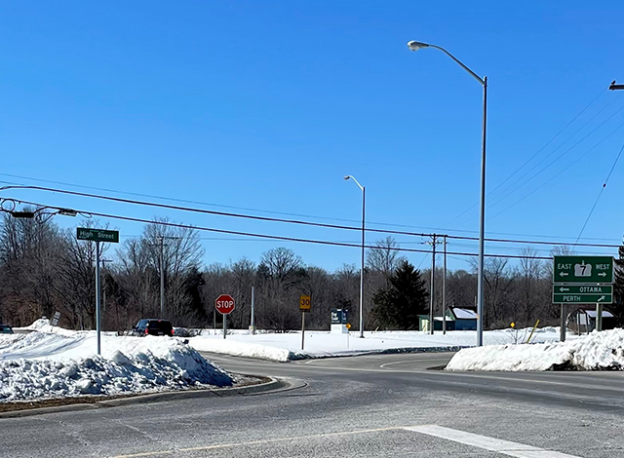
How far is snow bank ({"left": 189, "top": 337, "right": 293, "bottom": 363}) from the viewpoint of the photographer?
34031 mm

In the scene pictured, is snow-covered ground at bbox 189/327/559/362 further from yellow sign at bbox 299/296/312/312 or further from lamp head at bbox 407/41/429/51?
lamp head at bbox 407/41/429/51

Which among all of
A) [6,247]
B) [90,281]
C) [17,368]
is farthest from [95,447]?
[6,247]

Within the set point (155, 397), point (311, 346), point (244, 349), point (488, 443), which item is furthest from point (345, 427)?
point (311, 346)

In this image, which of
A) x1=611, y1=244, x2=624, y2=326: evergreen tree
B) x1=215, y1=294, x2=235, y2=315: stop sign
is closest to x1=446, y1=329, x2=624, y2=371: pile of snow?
x1=215, y1=294, x2=235, y2=315: stop sign

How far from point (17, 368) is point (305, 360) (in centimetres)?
2276

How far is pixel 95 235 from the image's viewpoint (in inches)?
573

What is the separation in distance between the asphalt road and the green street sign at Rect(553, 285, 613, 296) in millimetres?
15211

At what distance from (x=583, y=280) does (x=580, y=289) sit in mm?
386

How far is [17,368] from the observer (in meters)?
12.1

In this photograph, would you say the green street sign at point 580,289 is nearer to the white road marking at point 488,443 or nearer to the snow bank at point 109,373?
the snow bank at point 109,373

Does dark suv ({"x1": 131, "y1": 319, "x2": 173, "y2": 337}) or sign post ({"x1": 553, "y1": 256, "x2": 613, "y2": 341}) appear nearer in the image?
sign post ({"x1": 553, "y1": 256, "x2": 613, "y2": 341})

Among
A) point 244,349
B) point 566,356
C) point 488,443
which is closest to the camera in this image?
point 488,443

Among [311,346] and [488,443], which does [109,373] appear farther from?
[311,346]

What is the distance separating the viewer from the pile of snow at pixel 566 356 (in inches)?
866
